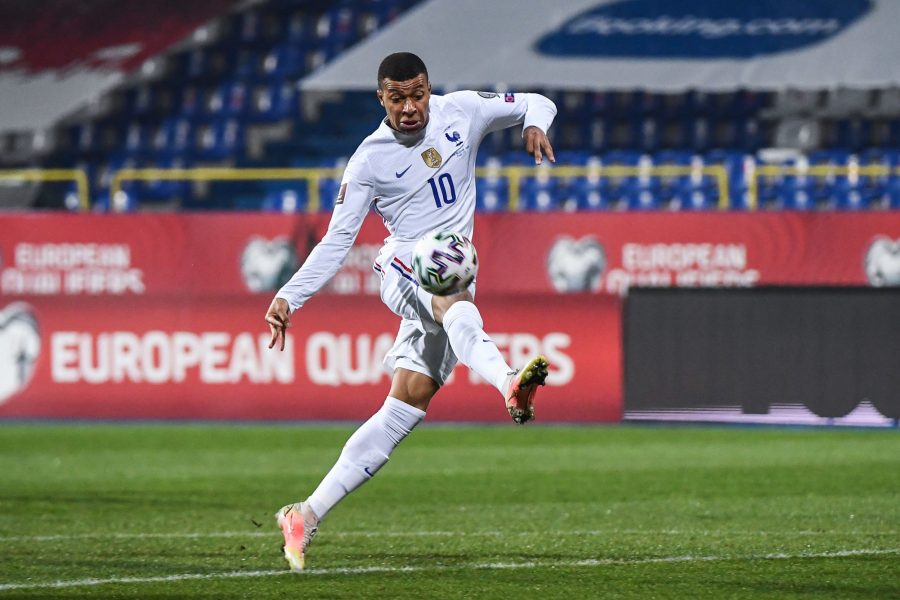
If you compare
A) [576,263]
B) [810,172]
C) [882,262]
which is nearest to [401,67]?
[576,263]

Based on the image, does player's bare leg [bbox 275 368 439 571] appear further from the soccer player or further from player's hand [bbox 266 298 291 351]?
player's hand [bbox 266 298 291 351]

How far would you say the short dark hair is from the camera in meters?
6.30

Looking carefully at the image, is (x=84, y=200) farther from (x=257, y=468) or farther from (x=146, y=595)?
(x=146, y=595)

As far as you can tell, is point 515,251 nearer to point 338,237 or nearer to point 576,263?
point 576,263

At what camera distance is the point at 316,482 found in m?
10.6

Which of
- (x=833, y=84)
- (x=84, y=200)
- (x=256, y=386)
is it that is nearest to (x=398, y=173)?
(x=256, y=386)

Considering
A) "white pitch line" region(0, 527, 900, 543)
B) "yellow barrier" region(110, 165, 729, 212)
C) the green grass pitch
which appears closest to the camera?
the green grass pitch

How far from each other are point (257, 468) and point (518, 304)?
369 cm

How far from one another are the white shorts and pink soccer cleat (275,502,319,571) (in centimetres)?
70

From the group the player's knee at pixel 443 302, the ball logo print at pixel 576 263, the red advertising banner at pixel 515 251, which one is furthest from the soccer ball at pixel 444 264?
the ball logo print at pixel 576 263

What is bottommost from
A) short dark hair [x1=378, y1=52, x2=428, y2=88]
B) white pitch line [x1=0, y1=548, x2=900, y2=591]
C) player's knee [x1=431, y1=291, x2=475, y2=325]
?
white pitch line [x1=0, y1=548, x2=900, y2=591]

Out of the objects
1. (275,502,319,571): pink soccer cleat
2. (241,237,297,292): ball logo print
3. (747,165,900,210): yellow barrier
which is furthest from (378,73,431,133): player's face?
(241,237,297,292): ball logo print

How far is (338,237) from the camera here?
6.41 metres

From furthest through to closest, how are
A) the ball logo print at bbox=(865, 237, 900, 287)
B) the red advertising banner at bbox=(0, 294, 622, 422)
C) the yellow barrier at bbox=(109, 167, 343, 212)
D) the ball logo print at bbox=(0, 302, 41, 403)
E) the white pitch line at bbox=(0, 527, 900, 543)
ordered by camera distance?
1. the yellow barrier at bbox=(109, 167, 343, 212)
2. the ball logo print at bbox=(865, 237, 900, 287)
3. the ball logo print at bbox=(0, 302, 41, 403)
4. the red advertising banner at bbox=(0, 294, 622, 422)
5. the white pitch line at bbox=(0, 527, 900, 543)
